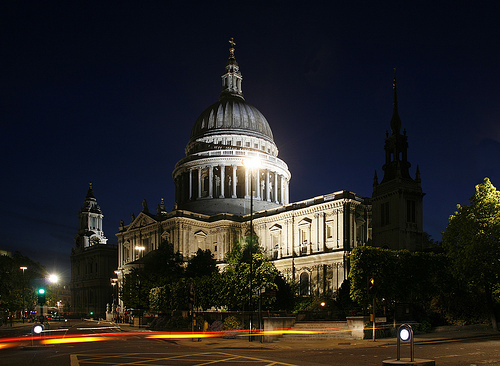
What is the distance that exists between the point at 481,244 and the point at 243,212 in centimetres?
6373

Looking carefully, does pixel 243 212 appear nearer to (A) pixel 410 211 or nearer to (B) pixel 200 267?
(B) pixel 200 267

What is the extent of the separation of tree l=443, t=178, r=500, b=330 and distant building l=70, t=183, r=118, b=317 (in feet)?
296

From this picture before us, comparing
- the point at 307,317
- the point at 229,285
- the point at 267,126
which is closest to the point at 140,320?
the point at 229,285

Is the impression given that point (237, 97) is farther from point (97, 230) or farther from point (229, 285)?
point (229, 285)

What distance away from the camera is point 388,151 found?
7669cm

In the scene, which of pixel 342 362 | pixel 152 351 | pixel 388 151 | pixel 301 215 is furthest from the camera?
pixel 301 215

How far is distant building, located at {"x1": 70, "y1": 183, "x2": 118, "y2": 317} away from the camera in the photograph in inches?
5098

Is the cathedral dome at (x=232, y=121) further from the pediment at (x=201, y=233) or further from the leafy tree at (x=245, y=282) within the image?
the leafy tree at (x=245, y=282)

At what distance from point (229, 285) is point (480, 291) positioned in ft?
81.0

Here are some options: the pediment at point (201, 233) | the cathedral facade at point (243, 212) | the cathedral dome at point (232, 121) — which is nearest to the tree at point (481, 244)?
the cathedral facade at point (243, 212)

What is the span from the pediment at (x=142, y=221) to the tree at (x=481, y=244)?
6267cm

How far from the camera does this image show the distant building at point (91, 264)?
12950 cm

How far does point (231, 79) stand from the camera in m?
129

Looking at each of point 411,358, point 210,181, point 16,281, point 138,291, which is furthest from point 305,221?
point 411,358
